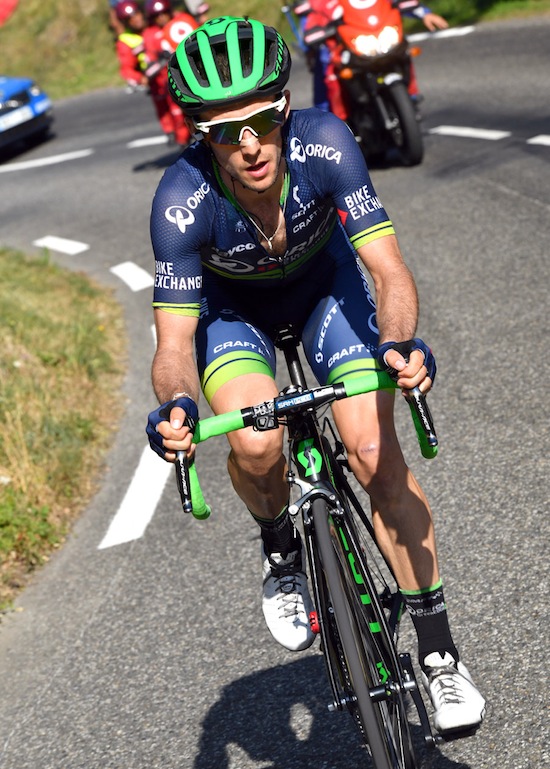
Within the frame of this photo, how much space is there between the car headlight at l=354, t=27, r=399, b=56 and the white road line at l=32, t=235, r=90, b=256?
3.89 m

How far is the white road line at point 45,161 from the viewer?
18.6 metres

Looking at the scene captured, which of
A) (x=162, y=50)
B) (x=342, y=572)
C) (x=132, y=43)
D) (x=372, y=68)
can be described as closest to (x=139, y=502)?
(x=342, y=572)

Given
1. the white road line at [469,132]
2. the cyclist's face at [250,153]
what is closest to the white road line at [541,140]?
the white road line at [469,132]

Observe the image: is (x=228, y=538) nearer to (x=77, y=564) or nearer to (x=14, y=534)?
(x=77, y=564)

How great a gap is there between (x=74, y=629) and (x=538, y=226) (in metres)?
5.60

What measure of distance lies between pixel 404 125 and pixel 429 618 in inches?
336

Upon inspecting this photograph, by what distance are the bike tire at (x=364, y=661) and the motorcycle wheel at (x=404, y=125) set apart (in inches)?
336

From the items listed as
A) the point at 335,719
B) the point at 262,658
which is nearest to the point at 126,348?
the point at 262,658

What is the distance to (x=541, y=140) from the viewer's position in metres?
11.6

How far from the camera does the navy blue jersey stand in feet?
12.7

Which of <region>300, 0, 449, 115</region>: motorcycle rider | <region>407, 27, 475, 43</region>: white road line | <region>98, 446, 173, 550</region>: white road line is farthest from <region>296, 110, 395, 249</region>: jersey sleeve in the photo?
→ <region>407, 27, 475, 43</region>: white road line

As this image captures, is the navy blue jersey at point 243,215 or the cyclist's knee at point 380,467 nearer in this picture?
the cyclist's knee at point 380,467

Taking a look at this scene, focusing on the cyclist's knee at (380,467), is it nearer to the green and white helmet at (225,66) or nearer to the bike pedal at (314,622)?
the bike pedal at (314,622)

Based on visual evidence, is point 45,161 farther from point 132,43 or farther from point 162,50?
point 162,50
